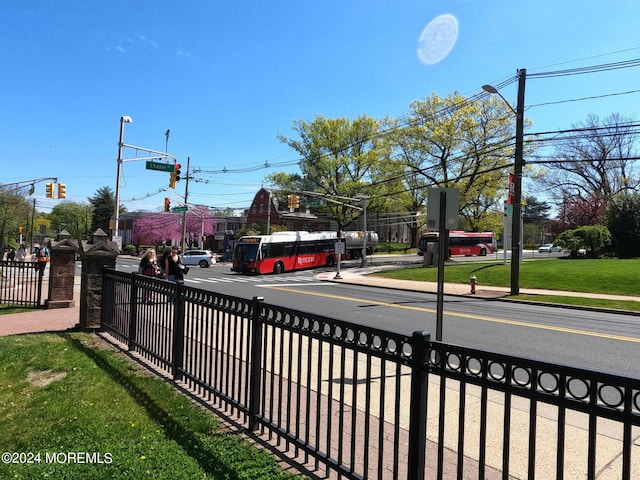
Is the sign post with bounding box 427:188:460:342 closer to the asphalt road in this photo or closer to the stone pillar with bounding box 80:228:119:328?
the asphalt road

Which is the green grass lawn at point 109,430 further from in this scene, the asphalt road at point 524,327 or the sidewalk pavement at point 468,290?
the sidewalk pavement at point 468,290

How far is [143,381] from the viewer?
520 cm

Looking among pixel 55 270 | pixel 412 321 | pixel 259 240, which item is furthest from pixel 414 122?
pixel 55 270

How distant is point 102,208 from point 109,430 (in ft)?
301

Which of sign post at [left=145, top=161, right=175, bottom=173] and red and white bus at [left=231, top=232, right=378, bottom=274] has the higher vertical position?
sign post at [left=145, top=161, right=175, bottom=173]

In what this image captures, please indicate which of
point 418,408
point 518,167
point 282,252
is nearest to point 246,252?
point 282,252

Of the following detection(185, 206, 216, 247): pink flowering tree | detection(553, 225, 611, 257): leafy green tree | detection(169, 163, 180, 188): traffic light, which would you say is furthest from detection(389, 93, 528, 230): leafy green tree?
detection(185, 206, 216, 247): pink flowering tree

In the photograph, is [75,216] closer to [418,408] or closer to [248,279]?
[248,279]

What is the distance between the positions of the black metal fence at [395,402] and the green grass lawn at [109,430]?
1.15ft

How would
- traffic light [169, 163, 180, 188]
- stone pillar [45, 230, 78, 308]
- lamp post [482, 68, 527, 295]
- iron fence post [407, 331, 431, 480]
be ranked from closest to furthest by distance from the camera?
iron fence post [407, 331, 431, 480], stone pillar [45, 230, 78, 308], lamp post [482, 68, 527, 295], traffic light [169, 163, 180, 188]

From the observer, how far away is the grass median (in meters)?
17.9

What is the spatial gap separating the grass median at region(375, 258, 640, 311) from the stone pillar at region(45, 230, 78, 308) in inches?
674

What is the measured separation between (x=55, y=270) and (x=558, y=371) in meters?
12.5

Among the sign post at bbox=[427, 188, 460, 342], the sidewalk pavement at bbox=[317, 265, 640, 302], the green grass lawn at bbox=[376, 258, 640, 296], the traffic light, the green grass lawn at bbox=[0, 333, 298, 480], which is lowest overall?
the sidewalk pavement at bbox=[317, 265, 640, 302]
